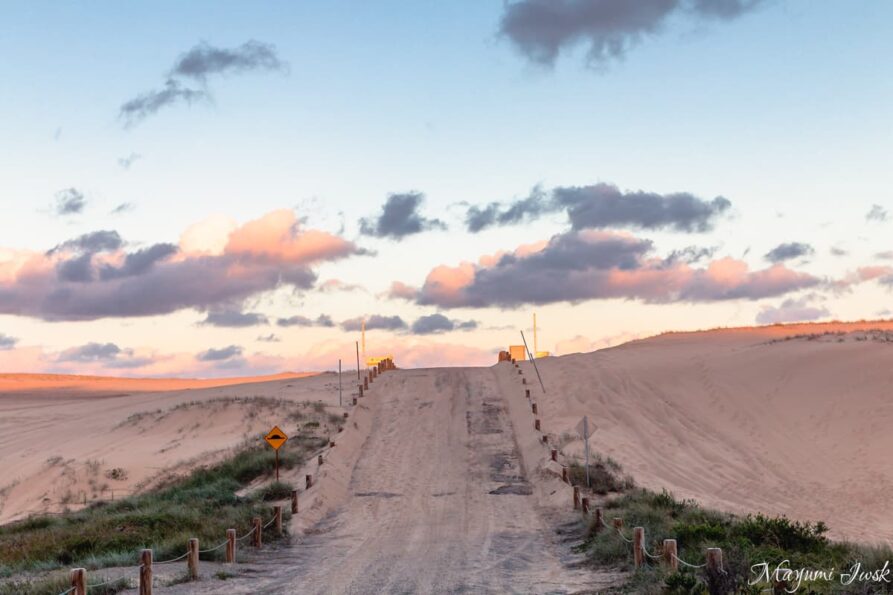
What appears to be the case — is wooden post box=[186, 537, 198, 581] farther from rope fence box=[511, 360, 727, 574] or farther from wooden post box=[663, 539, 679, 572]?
wooden post box=[663, 539, 679, 572]

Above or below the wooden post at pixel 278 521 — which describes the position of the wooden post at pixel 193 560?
above

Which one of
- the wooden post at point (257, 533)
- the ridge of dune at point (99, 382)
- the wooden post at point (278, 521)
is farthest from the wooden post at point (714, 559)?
the ridge of dune at point (99, 382)

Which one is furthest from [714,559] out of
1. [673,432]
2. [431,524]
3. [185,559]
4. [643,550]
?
[673,432]

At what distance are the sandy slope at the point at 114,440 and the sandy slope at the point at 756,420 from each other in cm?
1527

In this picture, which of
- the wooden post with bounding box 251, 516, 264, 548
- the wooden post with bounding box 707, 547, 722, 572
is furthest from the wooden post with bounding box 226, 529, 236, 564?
the wooden post with bounding box 707, 547, 722, 572

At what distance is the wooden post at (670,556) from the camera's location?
631 inches

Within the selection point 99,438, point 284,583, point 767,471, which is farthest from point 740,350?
point 284,583

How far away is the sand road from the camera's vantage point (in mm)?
18438

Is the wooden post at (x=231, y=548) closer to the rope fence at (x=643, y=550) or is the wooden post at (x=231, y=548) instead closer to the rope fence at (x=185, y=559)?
the rope fence at (x=185, y=559)

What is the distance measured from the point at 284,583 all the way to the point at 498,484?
50.0ft

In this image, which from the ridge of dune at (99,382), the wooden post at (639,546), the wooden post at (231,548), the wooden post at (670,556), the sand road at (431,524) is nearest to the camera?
the wooden post at (670,556)

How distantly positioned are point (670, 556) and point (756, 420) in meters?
30.2

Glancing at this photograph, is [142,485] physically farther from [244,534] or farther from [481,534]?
[481,534]

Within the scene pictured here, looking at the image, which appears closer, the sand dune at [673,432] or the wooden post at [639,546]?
the wooden post at [639,546]
